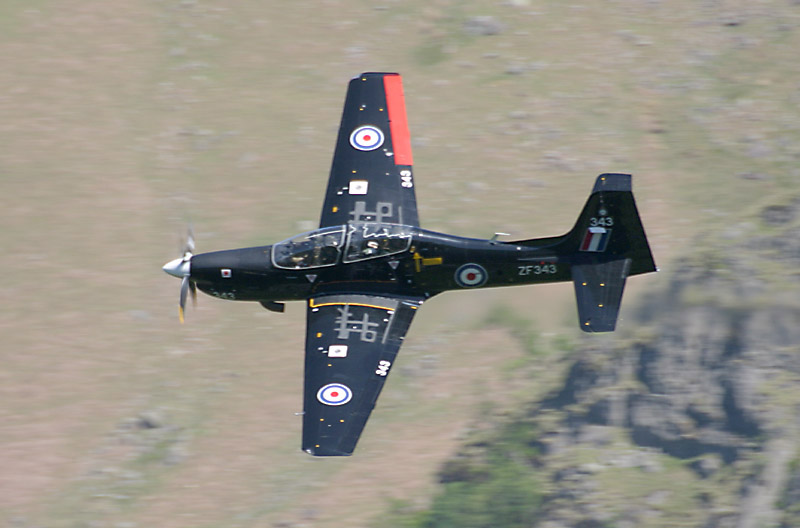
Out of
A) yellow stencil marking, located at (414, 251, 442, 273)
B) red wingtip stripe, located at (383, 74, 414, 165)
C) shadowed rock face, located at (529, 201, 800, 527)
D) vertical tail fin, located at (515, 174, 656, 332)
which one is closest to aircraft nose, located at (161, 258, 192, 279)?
yellow stencil marking, located at (414, 251, 442, 273)

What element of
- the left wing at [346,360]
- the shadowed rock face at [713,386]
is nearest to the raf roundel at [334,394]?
the left wing at [346,360]

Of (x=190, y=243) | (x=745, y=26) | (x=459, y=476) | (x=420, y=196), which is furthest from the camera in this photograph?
(x=745, y=26)

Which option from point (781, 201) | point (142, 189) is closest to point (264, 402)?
point (142, 189)

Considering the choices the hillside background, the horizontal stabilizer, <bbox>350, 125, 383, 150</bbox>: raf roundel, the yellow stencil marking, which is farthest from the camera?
the hillside background

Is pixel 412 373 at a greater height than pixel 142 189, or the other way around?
pixel 142 189

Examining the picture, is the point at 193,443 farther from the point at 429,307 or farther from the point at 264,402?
the point at 429,307

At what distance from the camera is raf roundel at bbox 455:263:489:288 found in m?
25.3

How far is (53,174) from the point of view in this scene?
34438 mm

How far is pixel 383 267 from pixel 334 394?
3.35 metres

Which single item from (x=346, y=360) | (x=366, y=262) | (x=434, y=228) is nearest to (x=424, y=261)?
(x=366, y=262)

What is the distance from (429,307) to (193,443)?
6.98 m

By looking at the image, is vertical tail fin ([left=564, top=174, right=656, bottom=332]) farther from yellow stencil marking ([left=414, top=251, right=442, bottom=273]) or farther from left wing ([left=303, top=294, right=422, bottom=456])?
left wing ([left=303, top=294, right=422, bottom=456])

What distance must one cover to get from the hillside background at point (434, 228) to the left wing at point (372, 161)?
5.15m

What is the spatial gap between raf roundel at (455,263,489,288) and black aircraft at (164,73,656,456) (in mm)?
22
